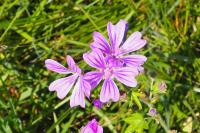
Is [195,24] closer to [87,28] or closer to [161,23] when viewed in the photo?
[161,23]

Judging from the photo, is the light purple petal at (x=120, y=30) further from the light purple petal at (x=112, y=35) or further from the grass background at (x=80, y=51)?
the grass background at (x=80, y=51)

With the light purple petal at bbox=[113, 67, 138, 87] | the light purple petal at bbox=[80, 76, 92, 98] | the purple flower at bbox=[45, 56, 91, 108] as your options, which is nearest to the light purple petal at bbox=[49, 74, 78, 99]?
the purple flower at bbox=[45, 56, 91, 108]

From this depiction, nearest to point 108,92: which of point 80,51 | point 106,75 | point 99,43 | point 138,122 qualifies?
point 106,75

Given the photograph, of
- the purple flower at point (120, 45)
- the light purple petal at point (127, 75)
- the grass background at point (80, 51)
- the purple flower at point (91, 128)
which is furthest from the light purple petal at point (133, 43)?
the grass background at point (80, 51)

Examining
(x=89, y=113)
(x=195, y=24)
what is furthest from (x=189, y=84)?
(x=89, y=113)

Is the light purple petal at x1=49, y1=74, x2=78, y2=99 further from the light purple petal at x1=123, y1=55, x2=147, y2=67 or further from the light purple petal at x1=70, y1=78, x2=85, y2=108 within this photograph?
the light purple petal at x1=123, y1=55, x2=147, y2=67

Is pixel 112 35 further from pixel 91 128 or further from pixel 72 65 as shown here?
pixel 91 128
